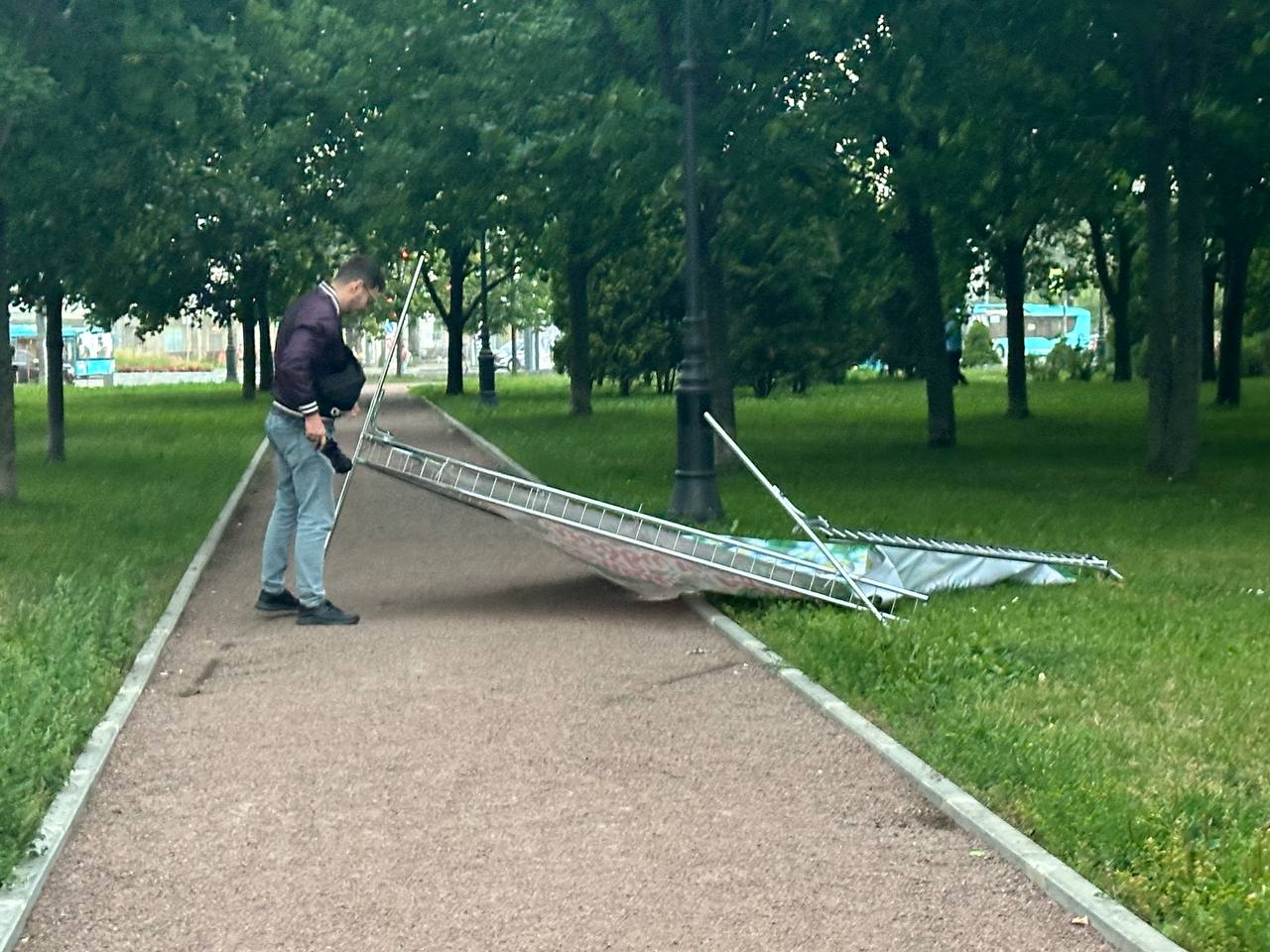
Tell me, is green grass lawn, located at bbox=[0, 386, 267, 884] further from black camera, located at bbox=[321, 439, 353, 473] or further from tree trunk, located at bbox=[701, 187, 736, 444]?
tree trunk, located at bbox=[701, 187, 736, 444]

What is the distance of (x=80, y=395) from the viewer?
193 ft

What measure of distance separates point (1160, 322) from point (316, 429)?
1206 cm

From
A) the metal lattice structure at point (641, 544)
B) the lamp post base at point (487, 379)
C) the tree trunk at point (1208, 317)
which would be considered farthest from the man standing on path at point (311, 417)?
the lamp post base at point (487, 379)

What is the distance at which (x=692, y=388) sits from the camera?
14.8 m

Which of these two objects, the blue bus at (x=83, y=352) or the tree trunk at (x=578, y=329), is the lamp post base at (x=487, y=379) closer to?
the tree trunk at (x=578, y=329)

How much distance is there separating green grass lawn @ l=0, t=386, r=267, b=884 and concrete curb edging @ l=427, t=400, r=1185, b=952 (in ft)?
9.18

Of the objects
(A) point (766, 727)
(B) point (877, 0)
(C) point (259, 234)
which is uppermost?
(B) point (877, 0)

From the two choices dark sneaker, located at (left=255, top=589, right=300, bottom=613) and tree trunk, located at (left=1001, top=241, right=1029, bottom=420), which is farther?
tree trunk, located at (left=1001, top=241, right=1029, bottom=420)

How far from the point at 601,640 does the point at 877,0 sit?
10.5 meters

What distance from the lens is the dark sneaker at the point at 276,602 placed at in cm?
1059

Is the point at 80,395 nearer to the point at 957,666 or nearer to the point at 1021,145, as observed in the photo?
the point at 1021,145

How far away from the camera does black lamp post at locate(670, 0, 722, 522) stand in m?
14.7

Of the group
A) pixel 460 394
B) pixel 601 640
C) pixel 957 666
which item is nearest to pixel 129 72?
pixel 601 640

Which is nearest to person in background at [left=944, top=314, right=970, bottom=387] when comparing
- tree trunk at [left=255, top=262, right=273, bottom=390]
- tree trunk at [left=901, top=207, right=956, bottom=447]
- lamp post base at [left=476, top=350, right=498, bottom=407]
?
lamp post base at [left=476, top=350, right=498, bottom=407]
